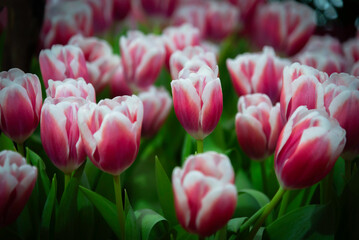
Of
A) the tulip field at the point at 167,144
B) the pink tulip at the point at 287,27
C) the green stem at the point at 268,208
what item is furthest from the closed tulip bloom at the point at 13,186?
the pink tulip at the point at 287,27

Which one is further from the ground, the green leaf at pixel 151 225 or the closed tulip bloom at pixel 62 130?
the closed tulip bloom at pixel 62 130

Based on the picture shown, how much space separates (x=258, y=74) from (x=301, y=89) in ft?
0.65

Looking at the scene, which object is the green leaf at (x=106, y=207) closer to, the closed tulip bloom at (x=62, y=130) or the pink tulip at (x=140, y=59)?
the closed tulip bloom at (x=62, y=130)

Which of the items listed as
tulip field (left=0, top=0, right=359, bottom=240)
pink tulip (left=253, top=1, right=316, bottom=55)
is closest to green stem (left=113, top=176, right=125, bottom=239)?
tulip field (left=0, top=0, right=359, bottom=240)

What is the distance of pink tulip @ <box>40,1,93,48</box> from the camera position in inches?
36.6

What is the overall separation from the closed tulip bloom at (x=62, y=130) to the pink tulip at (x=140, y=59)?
0.96 ft

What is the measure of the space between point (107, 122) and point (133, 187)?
26 centimetres

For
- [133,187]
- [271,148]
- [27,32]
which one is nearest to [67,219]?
[133,187]

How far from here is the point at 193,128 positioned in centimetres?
55

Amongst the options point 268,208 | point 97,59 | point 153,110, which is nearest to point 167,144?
point 153,110

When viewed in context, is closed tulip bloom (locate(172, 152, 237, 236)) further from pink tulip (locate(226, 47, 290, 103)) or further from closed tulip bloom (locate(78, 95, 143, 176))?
pink tulip (locate(226, 47, 290, 103))

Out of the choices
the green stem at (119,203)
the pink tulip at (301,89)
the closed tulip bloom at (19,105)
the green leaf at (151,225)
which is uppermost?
the pink tulip at (301,89)

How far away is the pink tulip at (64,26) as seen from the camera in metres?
0.93

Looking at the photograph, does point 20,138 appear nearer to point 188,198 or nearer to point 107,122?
point 107,122
